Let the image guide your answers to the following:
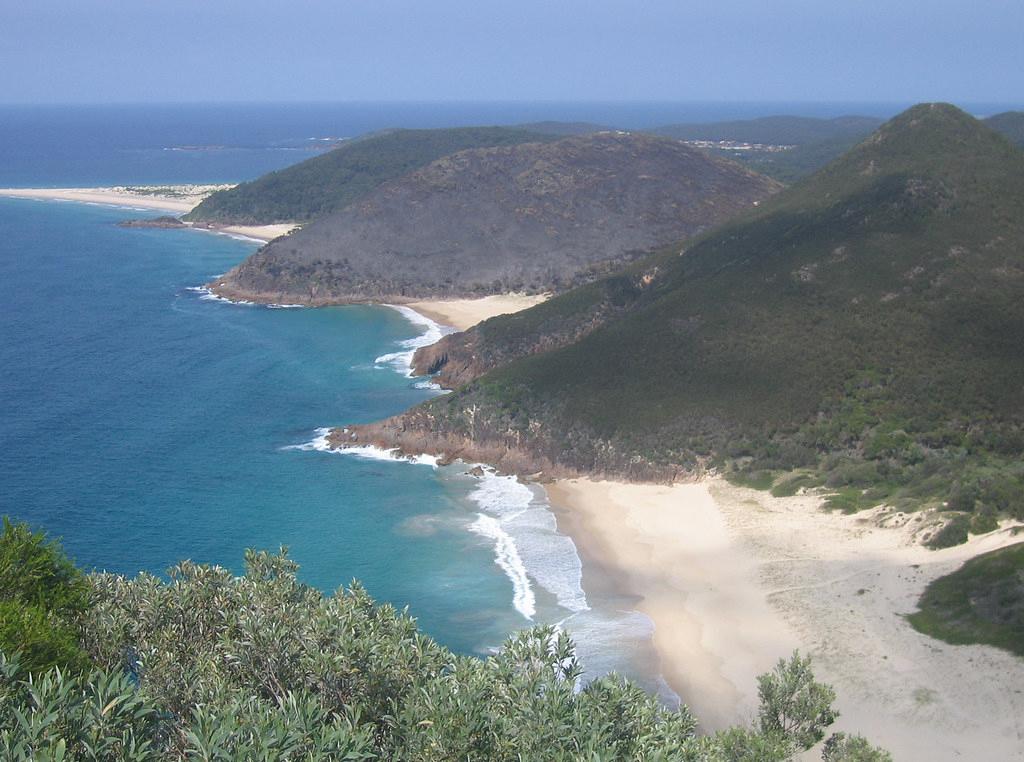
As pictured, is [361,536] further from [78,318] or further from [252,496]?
[78,318]

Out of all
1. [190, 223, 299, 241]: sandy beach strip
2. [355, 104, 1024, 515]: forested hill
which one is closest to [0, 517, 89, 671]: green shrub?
[355, 104, 1024, 515]: forested hill

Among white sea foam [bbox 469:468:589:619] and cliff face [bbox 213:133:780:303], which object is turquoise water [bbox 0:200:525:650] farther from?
cliff face [bbox 213:133:780:303]

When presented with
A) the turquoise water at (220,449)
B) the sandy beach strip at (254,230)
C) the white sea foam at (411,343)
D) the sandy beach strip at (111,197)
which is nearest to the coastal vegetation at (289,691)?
the turquoise water at (220,449)

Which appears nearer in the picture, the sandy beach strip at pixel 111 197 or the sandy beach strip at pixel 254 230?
the sandy beach strip at pixel 254 230

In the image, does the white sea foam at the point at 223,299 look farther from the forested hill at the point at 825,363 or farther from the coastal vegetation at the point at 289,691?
the coastal vegetation at the point at 289,691

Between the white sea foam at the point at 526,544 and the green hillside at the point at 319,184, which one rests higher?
the green hillside at the point at 319,184
